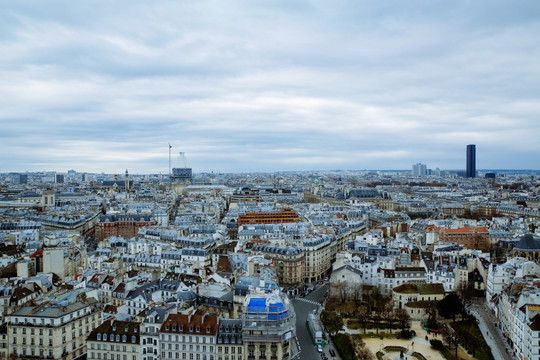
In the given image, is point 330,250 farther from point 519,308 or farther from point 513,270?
point 519,308

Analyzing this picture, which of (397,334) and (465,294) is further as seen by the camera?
(465,294)

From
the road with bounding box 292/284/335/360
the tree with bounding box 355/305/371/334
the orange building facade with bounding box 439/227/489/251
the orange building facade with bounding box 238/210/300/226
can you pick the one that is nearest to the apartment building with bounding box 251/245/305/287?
the road with bounding box 292/284/335/360

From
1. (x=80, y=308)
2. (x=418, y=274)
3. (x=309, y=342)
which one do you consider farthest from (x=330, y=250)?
(x=80, y=308)

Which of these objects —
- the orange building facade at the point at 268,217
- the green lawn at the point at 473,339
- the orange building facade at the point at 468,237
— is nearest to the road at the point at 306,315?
the green lawn at the point at 473,339

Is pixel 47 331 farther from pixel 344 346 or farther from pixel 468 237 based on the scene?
pixel 468 237

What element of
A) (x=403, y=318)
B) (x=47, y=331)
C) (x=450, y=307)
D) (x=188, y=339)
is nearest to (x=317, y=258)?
(x=403, y=318)

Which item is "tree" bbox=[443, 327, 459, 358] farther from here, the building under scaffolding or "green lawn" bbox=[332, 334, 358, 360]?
the building under scaffolding
